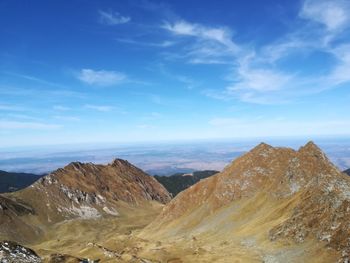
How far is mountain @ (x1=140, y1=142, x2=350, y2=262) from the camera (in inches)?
3452

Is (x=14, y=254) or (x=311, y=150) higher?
(x=311, y=150)

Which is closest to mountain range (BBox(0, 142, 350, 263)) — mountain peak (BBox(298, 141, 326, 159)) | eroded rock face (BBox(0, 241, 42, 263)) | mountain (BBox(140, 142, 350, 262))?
mountain (BBox(140, 142, 350, 262))

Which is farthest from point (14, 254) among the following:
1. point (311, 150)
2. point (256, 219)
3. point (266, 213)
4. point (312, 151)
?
point (311, 150)

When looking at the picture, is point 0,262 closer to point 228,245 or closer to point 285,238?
point 285,238

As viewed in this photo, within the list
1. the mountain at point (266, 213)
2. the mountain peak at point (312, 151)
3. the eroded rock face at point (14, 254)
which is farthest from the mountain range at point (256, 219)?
the eroded rock face at point (14, 254)

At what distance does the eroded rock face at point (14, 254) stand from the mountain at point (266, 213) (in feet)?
178

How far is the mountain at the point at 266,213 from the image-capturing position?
87.7m

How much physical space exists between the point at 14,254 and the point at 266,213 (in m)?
98.7

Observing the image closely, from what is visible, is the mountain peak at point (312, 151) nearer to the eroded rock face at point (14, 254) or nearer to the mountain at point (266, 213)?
the mountain at point (266, 213)

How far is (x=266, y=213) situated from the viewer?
130 meters

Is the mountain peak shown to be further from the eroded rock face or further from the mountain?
the eroded rock face

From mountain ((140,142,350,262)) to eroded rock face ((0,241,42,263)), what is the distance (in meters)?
54.1

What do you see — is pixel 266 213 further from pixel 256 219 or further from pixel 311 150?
pixel 311 150

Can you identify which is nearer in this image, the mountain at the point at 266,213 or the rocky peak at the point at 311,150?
the mountain at the point at 266,213
